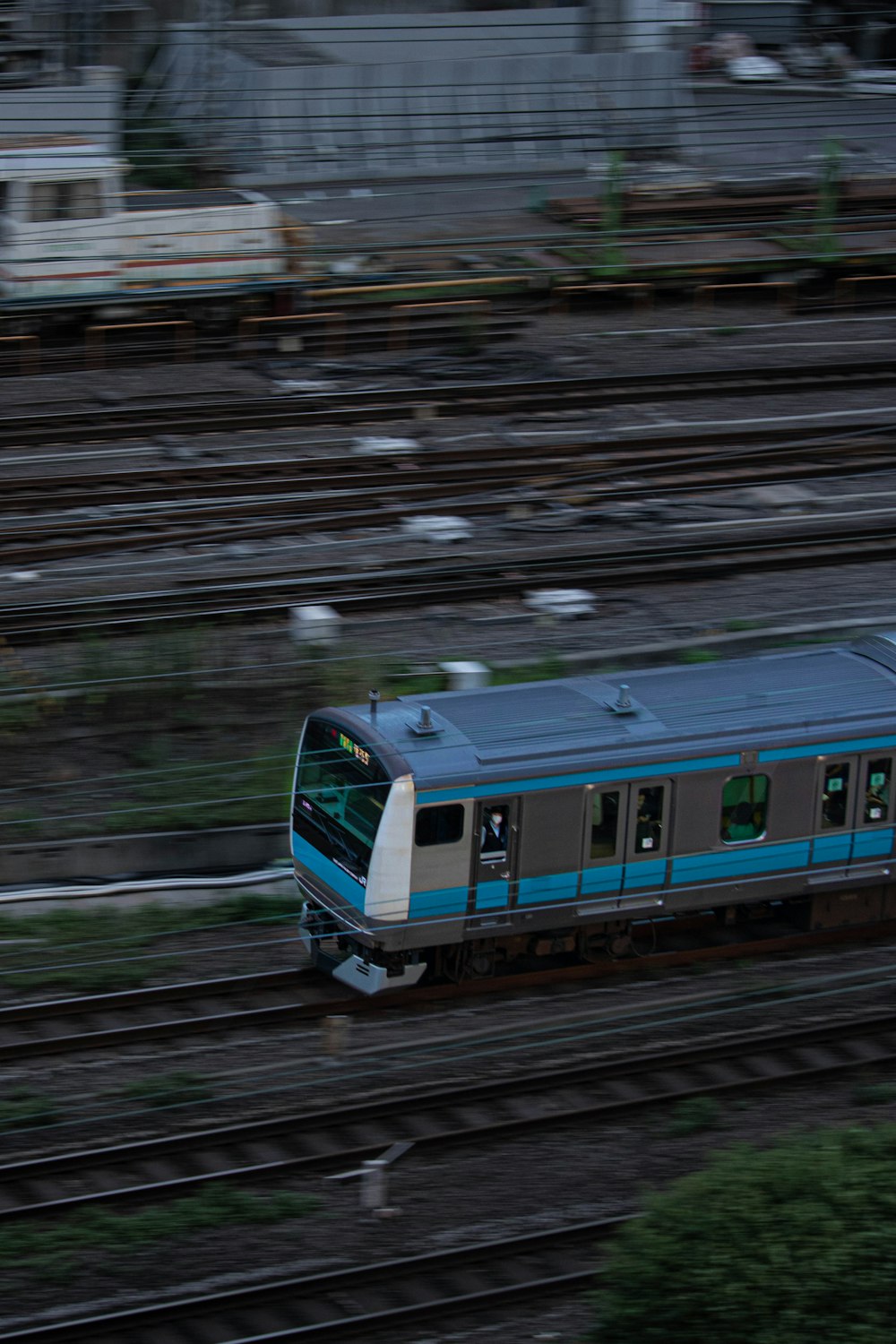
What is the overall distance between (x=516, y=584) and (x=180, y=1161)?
26.3ft

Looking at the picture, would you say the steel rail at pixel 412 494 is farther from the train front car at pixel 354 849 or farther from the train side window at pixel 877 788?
the train side window at pixel 877 788

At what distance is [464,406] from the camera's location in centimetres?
2098

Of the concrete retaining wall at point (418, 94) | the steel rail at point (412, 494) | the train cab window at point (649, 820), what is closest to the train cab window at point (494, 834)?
the train cab window at point (649, 820)

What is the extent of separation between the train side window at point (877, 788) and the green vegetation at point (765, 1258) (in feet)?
14.6

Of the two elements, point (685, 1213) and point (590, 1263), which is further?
point (590, 1263)

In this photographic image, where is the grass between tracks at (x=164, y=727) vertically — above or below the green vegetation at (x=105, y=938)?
above

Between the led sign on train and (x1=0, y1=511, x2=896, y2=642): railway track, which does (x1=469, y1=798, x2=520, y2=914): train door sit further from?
(x1=0, y1=511, x2=896, y2=642): railway track

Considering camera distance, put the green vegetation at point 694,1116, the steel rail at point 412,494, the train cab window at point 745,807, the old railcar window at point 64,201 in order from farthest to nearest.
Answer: the old railcar window at point 64,201 < the steel rail at point 412,494 < the train cab window at point 745,807 < the green vegetation at point 694,1116

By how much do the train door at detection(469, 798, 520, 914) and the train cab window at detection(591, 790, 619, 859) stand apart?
0.53 meters

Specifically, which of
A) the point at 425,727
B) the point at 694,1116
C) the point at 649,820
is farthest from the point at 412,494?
the point at 694,1116

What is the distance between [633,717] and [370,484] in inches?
325

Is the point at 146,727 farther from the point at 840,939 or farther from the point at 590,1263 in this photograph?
the point at 590,1263

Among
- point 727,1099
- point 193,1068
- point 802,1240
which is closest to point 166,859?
point 193,1068

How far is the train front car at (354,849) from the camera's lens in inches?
403
